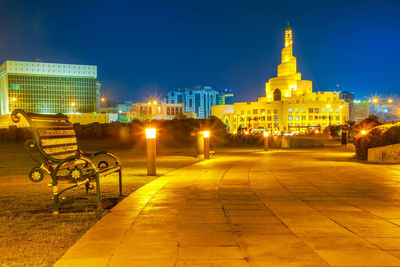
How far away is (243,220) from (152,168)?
21.1 feet

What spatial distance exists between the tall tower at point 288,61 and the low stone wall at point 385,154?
137454mm

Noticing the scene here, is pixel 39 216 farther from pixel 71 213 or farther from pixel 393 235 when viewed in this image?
pixel 393 235

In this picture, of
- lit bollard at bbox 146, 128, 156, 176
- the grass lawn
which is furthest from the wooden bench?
lit bollard at bbox 146, 128, 156, 176

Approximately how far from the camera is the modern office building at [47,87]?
123m

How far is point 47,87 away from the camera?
418 feet

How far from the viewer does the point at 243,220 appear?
18.1ft

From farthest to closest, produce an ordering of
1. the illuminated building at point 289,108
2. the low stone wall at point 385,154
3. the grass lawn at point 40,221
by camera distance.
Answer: the illuminated building at point 289,108
the low stone wall at point 385,154
the grass lawn at point 40,221

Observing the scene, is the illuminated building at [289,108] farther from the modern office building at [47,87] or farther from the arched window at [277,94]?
the modern office building at [47,87]

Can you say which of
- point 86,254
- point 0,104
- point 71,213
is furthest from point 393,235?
point 0,104

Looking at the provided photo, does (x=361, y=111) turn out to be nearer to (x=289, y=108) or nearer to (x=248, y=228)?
(x=289, y=108)

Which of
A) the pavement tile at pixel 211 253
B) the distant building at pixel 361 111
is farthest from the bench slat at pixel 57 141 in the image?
the distant building at pixel 361 111

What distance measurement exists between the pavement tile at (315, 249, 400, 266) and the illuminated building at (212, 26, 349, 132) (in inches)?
4663

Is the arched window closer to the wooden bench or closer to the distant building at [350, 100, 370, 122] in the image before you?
the distant building at [350, 100, 370, 122]

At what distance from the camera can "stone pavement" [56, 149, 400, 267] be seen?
12.7 feet
